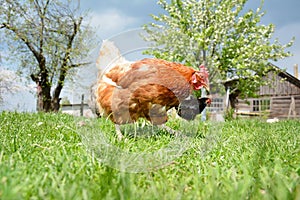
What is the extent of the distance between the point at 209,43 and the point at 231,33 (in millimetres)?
3197

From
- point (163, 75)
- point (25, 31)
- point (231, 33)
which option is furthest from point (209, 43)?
point (163, 75)

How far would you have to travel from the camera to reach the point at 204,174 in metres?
1.53

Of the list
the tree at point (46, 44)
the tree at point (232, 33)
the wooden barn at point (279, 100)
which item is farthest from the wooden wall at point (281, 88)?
the tree at point (46, 44)

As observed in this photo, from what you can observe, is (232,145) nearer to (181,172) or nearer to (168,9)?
(181,172)

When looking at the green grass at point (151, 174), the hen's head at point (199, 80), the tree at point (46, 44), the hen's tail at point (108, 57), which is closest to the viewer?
the green grass at point (151, 174)

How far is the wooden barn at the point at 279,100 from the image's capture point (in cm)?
2302

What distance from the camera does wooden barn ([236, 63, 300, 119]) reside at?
75.5 feet

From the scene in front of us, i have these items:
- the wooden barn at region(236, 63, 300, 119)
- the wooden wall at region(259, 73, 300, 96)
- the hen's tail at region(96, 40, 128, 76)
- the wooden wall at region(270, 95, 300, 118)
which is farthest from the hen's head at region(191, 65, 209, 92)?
the wooden wall at region(270, 95, 300, 118)

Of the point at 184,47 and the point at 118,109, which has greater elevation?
the point at 184,47

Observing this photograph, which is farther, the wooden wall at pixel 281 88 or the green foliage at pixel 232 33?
the wooden wall at pixel 281 88

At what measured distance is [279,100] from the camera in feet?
78.0

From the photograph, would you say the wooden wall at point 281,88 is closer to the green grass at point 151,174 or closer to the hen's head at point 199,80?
the hen's head at point 199,80

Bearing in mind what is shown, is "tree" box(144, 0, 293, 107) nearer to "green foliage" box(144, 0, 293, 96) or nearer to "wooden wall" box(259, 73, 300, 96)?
"green foliage" box(144, 0, 293, 96)

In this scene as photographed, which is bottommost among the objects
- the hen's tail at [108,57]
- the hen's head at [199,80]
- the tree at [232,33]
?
the hen's head at [199,80]
